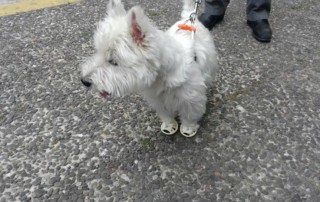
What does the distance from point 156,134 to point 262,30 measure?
2.28 m

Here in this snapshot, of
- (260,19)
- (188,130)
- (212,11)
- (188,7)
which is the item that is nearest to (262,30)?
(260,19)

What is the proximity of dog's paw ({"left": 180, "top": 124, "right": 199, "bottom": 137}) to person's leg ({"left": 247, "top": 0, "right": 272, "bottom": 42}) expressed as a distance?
200cm

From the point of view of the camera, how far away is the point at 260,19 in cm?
453

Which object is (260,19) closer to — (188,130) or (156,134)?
(188,130)

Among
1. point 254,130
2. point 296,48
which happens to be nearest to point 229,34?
point 296,48

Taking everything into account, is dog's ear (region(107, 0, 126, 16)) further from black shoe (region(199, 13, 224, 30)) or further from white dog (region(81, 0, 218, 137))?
→ black shoe (region(199, 13, 224, 30))

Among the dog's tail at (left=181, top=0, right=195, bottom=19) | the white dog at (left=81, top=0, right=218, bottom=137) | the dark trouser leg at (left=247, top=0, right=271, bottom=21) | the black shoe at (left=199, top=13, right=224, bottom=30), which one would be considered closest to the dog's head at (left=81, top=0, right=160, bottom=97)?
the white dog at (left=81, top=0, right=218, bottom=137)

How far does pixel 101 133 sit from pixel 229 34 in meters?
2.44

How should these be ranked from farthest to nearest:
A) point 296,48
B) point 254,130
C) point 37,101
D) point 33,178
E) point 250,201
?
point 296,48
point 37,101
point 254,130
point 33,178
point 250,201

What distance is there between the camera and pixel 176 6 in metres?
5.31

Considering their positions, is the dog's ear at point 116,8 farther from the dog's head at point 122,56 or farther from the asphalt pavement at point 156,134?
the asphalt pavement at point 156,134

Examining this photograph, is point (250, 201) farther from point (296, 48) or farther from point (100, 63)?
point (296, 48)

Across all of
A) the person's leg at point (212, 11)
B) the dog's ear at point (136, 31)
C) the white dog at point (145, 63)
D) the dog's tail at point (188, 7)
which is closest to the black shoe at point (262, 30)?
the person's leg at point (212, 11)

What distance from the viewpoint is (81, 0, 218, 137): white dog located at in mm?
2227
